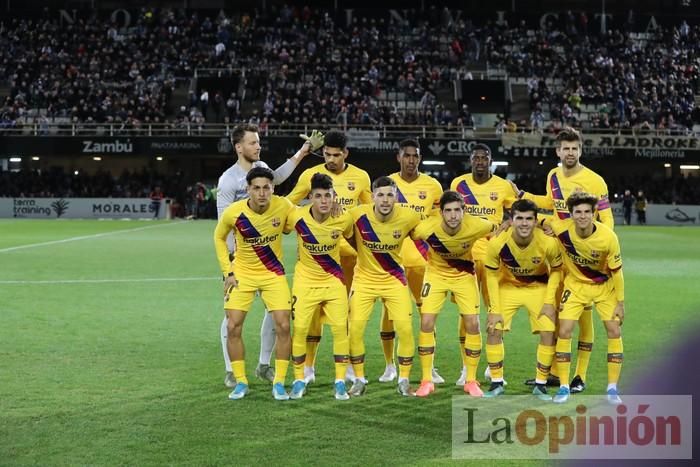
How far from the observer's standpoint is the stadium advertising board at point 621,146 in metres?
37.9

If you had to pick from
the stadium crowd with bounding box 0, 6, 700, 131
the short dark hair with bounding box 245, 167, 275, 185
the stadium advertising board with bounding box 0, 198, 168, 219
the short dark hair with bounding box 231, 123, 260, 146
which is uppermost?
the stadium crowd with bounding box 0, 6, 700, 131

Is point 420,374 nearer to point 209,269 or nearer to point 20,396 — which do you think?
point 20,396

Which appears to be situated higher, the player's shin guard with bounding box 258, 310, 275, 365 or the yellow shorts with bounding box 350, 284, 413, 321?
the yellow shorts with bounding box 350, 284, 413, 321

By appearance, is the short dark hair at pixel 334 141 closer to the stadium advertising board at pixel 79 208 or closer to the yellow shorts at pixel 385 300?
the yellow shorts at pixel 385 300

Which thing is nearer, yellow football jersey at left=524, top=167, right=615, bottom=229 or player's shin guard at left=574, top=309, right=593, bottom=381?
player's shin guard at left=574, top=309, right=593, bottom=381

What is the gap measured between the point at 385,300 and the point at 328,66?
1525 inches

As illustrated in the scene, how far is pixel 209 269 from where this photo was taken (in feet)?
56.1

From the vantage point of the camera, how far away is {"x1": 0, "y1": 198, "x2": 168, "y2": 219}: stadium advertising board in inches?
1555

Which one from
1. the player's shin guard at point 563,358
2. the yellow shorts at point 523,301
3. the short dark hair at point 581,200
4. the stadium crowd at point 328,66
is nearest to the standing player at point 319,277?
the yellow shorts at point 523,301

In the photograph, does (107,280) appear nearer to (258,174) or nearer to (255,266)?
(255,266)

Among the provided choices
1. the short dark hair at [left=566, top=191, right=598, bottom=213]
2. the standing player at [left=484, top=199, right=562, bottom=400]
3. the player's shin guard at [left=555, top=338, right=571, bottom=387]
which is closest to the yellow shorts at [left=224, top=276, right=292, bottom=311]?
the standing player at [left=484, top=199, right=562, bottom=400]

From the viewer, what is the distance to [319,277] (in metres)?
6.84

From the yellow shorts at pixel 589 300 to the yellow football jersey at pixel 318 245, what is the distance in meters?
1.87

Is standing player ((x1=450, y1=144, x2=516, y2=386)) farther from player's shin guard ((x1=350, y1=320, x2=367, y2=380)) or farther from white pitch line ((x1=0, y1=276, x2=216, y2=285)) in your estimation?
white pitch line ((x1=0, y1=276, x2=216, y2=285))
